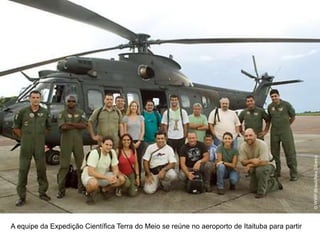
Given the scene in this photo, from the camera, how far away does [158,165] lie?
181 inches

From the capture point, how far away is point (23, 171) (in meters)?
4.09

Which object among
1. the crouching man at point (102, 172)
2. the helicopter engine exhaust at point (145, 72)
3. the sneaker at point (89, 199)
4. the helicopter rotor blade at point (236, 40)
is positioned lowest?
the sneaker at point (89, 199)

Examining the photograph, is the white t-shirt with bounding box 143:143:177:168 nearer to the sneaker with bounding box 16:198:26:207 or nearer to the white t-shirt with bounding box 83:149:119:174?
the white t-shirt with bounding box 83:149:119:174

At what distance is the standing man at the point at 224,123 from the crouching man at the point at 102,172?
5.94ft

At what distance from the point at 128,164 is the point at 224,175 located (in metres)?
1.44

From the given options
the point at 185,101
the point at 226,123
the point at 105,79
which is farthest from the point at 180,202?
the point at 185,101

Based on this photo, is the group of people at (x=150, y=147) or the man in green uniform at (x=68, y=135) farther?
the man in green uniform at (x=68, y=135)

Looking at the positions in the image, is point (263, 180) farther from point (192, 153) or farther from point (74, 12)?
point (74, 12)

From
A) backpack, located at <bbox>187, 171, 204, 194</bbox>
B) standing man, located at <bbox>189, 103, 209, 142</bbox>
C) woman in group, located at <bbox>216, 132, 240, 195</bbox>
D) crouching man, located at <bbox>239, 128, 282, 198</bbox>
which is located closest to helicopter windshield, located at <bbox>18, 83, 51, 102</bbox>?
standing man, located at <bbox>189, 103, 209, 142</bbox>

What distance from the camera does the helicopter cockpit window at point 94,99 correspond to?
263 inches

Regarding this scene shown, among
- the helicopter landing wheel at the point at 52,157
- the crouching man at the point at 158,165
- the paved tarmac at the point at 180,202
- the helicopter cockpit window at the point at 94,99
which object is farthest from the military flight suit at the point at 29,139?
the helicopter landing wheel at the point at 52,157

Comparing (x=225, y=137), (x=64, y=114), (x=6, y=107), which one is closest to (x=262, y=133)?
(x=225, y=137)

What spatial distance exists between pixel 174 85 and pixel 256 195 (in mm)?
4353

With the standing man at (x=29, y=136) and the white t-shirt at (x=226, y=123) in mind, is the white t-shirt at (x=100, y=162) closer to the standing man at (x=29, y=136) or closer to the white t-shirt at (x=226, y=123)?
the standing man at (x=29, y=136)
